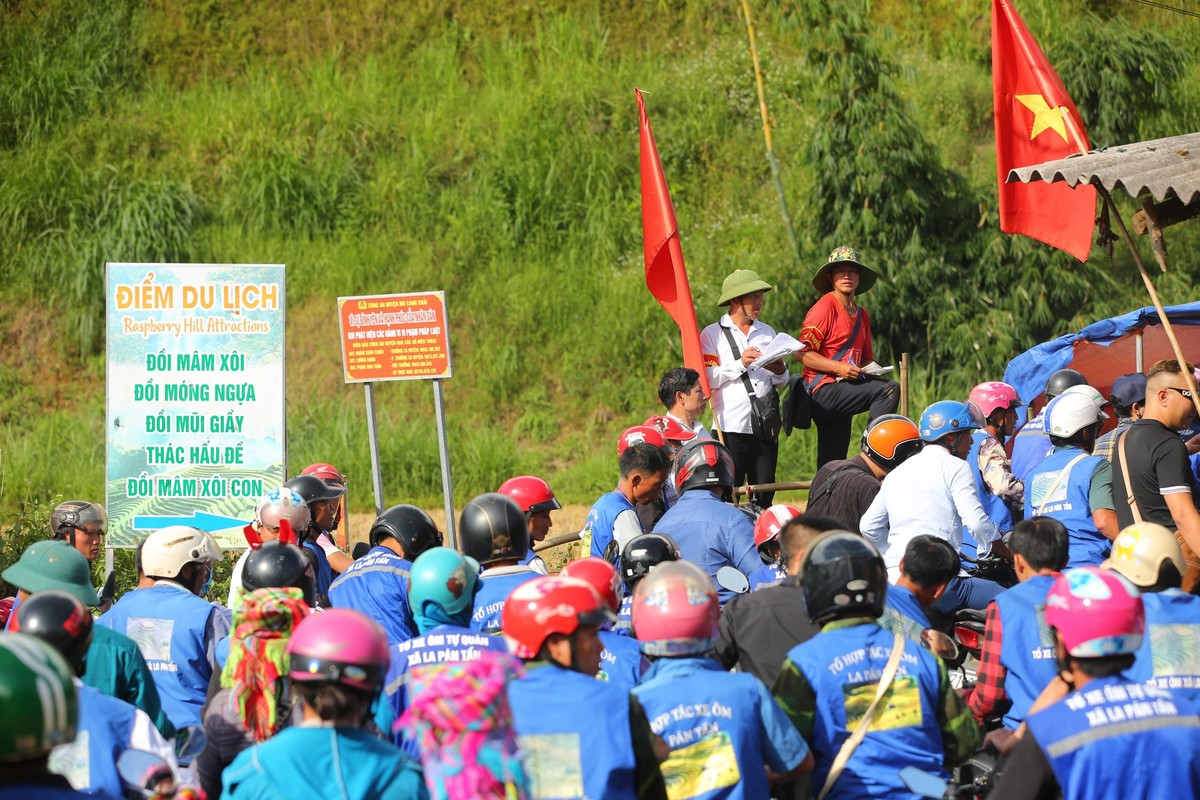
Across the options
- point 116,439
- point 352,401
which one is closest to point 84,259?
point 352,401

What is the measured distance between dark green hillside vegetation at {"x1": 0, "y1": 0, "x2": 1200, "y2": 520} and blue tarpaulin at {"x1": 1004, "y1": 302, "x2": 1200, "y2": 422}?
424 cm

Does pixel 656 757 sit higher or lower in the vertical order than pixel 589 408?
lower

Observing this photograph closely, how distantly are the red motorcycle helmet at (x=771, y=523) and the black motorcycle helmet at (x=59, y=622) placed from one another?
3.25 m

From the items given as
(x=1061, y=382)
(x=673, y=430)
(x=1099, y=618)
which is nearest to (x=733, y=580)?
(x=1099, y=618)

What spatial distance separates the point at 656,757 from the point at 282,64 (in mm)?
19500

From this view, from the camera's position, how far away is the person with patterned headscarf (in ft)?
14.5

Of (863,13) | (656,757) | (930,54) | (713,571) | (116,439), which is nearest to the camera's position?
(656,757)

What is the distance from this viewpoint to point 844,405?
9805 mm

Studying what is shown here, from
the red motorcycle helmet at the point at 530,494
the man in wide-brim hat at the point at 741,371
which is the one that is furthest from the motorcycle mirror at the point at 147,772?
the man in wide-brim hat at the point at 741,371

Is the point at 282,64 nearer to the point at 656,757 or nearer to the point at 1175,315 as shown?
the point at 1175,315

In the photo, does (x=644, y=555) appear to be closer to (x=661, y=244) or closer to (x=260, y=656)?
(x=260, y=656)

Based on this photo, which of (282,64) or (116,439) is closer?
(116,439)

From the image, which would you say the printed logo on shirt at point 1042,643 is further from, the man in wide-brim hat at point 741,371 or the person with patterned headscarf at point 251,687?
the man in wide-brim hat at point 741,371

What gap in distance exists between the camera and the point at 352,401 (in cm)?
1762
